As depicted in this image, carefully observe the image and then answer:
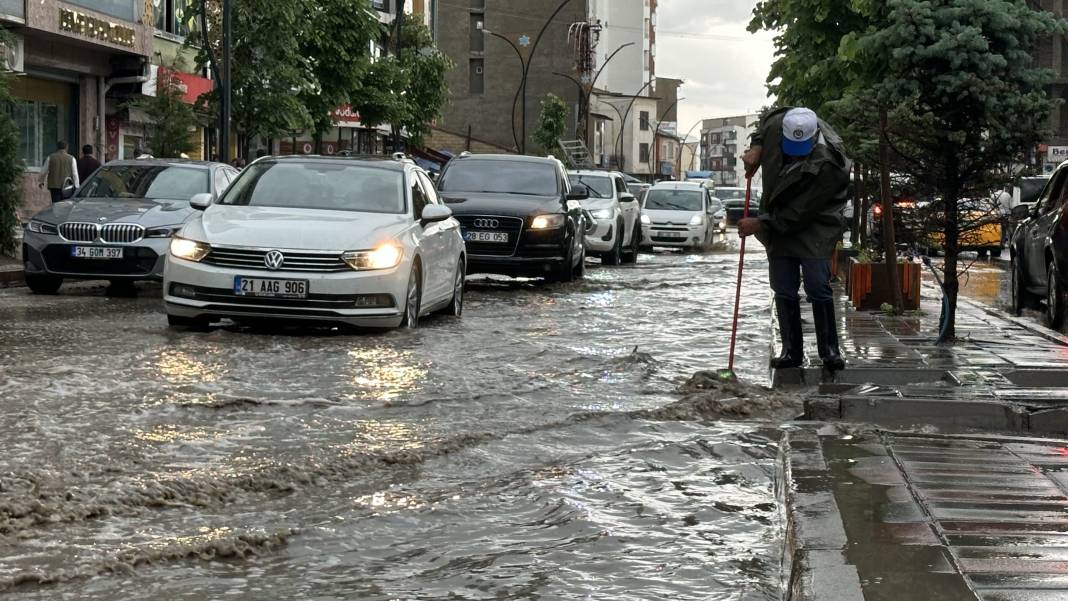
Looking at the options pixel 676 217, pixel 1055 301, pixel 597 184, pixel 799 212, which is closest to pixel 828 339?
pixel 799 212

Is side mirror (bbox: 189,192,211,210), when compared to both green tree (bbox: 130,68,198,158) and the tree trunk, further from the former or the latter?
green tree (bbox: 130,68,198,158)

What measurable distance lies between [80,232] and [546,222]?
6.17 m

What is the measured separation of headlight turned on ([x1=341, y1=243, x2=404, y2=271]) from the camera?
12.4 meters

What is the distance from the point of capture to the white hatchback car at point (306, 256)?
40.2 ft

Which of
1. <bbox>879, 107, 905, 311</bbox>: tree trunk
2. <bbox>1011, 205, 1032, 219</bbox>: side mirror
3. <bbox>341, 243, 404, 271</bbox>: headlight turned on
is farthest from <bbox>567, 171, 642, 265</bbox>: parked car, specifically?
<bbox>341, 243, 404, 271</bbox>: headlight turned on

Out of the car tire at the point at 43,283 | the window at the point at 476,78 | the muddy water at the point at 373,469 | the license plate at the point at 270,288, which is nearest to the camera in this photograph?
the muddy water at the point at 373,469

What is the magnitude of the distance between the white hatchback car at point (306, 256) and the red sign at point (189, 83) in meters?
23.1

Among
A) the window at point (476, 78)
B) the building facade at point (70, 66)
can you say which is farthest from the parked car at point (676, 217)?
the window at point (476, 78)

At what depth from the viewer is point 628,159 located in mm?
142375

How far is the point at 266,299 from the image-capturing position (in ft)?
40.1

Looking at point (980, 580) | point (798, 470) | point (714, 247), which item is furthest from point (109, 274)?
point (714, 247)

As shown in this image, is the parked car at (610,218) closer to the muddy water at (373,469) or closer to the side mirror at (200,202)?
the side mirror at (200,202)

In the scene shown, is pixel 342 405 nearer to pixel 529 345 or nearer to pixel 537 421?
pixel 537 421

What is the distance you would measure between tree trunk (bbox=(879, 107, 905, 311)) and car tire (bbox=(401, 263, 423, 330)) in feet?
12.7
